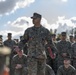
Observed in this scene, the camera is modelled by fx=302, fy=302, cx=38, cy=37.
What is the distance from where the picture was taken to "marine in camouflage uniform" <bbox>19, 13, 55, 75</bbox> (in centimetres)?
625

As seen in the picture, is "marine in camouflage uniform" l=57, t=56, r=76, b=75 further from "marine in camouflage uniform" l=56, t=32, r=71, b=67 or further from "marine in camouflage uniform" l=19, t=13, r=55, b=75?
"marine in camouflage uniform" l=19, t=13, r=55, b=75

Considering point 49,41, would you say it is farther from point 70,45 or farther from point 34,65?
point 70,45

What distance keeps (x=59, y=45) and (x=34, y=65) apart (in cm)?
490

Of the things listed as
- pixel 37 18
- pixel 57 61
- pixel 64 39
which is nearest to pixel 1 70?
pixel 37 18

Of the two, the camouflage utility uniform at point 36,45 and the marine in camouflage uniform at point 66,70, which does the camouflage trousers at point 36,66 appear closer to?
the camouflage utility uniform at point 36,45

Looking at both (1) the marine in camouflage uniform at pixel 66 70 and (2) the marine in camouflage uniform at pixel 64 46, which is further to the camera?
(2) the marine in camouflage uniform at pixel 64 46

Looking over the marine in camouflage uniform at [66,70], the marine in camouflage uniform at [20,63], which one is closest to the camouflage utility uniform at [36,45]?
the marine in camouflage uniform at [66,70]

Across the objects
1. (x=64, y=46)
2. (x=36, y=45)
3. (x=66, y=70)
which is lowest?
(x=66, y=70)

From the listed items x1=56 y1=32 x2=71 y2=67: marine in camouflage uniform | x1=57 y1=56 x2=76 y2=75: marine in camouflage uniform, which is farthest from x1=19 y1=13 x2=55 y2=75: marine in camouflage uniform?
x1=56 y1=32 x2=71 y2=67: marine in camouflage uniform

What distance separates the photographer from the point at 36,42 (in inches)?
246

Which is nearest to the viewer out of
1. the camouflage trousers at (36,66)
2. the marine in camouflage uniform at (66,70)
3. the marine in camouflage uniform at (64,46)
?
the camouflage trousers at (36,66)

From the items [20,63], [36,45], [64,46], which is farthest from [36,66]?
[64,46]

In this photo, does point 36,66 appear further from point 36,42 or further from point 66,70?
point 66,70

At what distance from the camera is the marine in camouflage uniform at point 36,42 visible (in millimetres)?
6254
